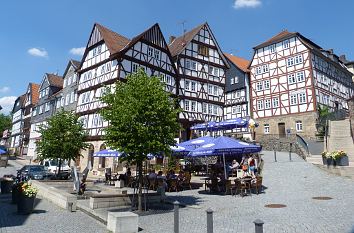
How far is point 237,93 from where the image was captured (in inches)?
1726

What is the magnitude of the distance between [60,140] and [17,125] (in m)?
56.5

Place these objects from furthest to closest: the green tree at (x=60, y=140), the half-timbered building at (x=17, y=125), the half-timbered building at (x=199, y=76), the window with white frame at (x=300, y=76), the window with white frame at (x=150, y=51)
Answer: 1. the half-timbered building at (x=17, y=125)
2. the window with white frame at (x=300, y=76)
3. the half-timbered building at (x=199, y=76)
4. the window with white frame at (x=150, y=51)
5. the green tree at (x=60, y=140)

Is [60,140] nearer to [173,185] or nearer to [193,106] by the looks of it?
[173,185]

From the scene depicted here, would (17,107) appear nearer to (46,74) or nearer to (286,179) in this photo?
(46,74)

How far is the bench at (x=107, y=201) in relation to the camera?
11.1 m

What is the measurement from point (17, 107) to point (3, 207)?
68038 mm

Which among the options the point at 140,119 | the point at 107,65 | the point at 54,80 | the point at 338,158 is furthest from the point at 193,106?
the point at 54,80

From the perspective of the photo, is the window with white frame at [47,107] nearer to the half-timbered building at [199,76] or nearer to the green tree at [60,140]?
the half-timbered building at [199,76]

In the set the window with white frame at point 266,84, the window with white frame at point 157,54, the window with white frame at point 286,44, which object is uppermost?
the window with white frame at point 286,44

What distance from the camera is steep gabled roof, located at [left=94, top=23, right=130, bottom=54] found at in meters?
32.2

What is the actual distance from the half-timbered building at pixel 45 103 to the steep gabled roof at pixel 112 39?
690 inches

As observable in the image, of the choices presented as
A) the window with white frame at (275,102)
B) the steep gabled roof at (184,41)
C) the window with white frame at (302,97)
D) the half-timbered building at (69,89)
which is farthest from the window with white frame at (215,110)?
the half-timbered building at (69,89)

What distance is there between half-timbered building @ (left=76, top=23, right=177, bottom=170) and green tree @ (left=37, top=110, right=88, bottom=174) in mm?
8614

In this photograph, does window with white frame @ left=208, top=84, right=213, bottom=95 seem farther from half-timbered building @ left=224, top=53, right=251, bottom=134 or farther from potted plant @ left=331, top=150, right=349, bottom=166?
potted plant @ left=331, top=150, right=349, bottom=166
